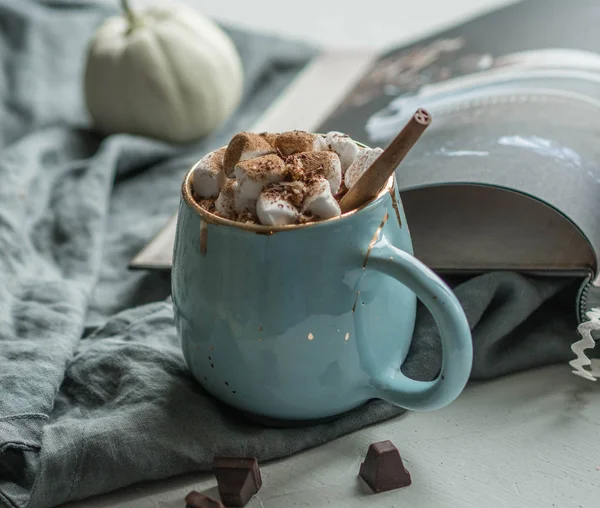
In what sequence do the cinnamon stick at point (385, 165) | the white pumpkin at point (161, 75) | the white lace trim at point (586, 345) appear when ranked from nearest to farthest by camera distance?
the cinnamon stick at point (385, 165), the white lace trim at point (586, 345), the white pumpkin at point (161, 75)

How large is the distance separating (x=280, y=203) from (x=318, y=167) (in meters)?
0.05

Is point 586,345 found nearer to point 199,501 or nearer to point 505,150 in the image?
point 505,150

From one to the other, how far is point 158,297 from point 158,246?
2.2 inches

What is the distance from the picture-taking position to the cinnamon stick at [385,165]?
52 cm

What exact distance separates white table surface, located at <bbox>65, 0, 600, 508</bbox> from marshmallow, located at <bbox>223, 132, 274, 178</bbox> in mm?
225

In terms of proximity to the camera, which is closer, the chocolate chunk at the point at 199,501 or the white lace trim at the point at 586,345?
the chocolate chunk at the point at 199,501

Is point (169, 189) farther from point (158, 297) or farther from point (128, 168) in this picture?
point (158, 297)

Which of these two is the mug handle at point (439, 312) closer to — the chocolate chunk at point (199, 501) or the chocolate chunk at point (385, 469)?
the chocolate chunk at point (385, 469)

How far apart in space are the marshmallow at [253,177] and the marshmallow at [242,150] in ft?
0.06

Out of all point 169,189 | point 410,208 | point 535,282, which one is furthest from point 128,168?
point 535,282

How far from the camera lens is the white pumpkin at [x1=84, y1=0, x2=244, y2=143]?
106 centimetres

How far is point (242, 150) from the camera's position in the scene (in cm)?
58

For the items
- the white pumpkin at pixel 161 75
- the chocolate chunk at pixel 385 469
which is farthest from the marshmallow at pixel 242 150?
the white pumpkin at pixel 161 75

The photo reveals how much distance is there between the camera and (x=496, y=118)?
0.77 meters
